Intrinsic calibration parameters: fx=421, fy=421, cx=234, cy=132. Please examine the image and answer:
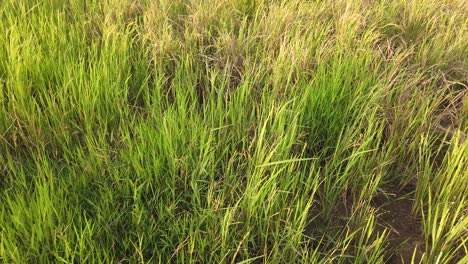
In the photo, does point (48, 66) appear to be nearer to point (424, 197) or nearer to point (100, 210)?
point (100, 210)

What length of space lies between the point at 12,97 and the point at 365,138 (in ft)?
3.45

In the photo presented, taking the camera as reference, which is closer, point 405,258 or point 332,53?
point 405,258

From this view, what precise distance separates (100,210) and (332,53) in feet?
3.47

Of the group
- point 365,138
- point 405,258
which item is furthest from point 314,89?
point 405,258

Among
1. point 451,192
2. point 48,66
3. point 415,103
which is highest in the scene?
point 48,66

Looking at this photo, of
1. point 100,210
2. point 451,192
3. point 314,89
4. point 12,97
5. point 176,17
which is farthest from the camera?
point 176,17

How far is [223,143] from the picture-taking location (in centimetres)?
124

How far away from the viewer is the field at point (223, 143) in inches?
39.2

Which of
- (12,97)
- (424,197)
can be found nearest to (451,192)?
(424,197)

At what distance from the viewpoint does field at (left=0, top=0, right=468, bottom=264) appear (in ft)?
3.27

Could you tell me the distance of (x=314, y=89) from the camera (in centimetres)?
138

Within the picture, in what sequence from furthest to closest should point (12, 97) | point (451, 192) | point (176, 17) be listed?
point (176, 17), point (12, 97), point (451, 192)

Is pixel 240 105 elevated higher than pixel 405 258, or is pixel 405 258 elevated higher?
pixel 240 105

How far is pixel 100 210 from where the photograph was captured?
39.8 inches
